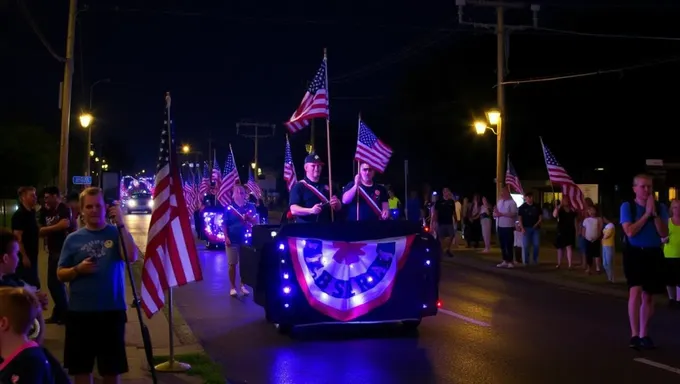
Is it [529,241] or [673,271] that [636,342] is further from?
[529,241]

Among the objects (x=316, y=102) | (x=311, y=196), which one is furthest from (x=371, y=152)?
(x=311, y=196)

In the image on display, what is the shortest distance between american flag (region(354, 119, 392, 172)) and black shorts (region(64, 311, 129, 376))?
675cm

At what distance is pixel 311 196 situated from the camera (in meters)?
11.4

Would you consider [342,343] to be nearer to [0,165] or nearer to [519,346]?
[519,346]

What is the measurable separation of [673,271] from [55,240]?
9.21 metres

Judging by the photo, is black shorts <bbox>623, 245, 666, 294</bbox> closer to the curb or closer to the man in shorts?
the man in shorts

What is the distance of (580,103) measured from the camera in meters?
35.1

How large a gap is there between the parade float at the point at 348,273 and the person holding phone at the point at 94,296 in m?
3.72

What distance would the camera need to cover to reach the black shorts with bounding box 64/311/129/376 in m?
6.38

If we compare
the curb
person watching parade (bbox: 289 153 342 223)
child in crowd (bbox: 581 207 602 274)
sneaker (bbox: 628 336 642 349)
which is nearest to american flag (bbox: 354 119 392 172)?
person watching parade (bbox: 289 153 342 223)

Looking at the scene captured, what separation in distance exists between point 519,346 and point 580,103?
87.5ft

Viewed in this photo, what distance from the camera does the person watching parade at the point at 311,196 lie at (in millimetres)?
11353

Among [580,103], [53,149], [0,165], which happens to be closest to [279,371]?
[580,103]

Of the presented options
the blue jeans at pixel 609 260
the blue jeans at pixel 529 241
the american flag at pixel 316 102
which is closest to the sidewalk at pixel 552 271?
the blue jeans at pixel 609 260
